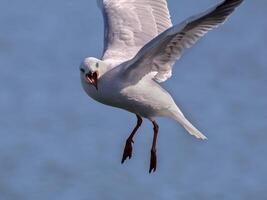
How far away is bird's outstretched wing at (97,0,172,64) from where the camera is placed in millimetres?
11562

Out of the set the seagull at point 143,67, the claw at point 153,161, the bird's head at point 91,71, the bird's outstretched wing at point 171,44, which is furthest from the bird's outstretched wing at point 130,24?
the claw at point 153,161

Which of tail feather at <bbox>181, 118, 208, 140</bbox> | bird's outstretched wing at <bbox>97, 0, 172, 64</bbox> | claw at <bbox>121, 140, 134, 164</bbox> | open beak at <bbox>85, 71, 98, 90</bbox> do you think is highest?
open beak at <bbox>85, 71, 98, 90</bbox>

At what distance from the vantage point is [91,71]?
10586mm

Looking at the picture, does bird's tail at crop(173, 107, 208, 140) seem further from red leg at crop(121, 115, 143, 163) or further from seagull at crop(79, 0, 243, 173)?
red leg at crop(121, 115, 143, 163)

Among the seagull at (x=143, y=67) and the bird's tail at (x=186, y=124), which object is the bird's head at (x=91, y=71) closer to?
the seagull at (x=143, y=67)

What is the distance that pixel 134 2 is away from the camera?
12289 millimetres

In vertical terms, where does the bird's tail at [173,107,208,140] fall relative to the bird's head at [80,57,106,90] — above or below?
below

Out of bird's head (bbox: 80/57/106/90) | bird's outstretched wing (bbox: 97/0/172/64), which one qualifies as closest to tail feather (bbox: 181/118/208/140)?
bird's outstretched wing (bbox: 97/0/172/64)

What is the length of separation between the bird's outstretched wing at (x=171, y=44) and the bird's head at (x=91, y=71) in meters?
0.21

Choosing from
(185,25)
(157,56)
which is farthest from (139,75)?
(185,25)

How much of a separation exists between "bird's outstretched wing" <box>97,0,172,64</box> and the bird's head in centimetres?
60

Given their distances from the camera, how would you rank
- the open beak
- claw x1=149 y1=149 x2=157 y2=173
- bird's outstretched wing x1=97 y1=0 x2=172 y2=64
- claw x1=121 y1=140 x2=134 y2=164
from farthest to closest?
bird's outstretched wing x1=97 y1=0 x2=172 y2=64
claw x1=121 y1=140 x2=134 y2=164
claw x1=149 y1=149 x2=157 y2=173
the open beak

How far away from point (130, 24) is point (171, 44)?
135 cm

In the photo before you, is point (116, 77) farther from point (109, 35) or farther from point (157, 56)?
point (109, 35)
